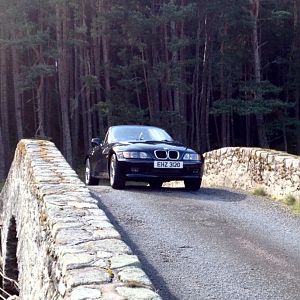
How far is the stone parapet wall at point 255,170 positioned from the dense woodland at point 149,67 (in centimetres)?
1739

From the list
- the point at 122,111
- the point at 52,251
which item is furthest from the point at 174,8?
the point at 52,251

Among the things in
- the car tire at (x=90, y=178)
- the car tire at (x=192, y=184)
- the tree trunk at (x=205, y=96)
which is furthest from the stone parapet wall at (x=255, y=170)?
the tree trunk at (x=205, y=96)

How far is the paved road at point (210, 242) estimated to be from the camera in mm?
4961

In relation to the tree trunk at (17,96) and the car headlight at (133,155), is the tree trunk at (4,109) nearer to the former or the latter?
the tree trunk at (17,96)

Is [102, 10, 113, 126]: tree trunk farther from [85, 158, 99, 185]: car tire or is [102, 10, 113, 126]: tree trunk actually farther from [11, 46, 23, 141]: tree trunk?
[85, 158, 99, 185]: car tire

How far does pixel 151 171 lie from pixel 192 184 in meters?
1.12

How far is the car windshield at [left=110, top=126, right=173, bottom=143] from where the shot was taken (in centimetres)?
1119

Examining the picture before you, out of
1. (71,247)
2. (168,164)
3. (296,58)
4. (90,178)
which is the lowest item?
(90,178)

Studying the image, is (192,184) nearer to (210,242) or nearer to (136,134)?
(136,134)

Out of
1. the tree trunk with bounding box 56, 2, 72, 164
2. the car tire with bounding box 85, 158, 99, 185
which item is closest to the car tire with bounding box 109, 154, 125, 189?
the car tire with bounding box 85, 158, 99, 185

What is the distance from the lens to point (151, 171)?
999cm

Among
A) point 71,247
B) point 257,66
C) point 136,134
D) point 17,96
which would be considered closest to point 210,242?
point 71,247

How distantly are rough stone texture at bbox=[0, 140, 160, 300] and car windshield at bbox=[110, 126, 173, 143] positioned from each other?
2.99m

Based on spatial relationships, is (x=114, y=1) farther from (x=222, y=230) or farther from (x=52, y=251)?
(x=52, y=251)
